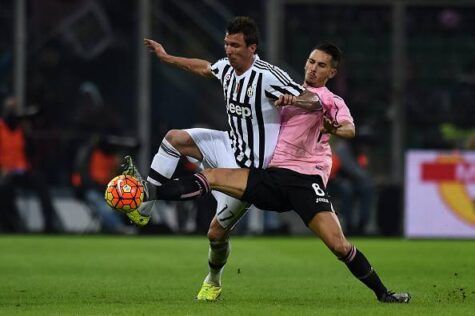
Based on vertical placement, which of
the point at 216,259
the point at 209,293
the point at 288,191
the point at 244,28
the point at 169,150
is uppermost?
the point at 244,28

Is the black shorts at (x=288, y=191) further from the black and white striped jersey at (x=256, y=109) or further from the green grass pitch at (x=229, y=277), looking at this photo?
the green grass pitch at (x=229, y=277)

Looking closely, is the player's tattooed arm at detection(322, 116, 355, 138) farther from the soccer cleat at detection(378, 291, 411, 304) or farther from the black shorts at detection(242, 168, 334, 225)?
the soccer cleat at detection(378, 291, 411, 304)

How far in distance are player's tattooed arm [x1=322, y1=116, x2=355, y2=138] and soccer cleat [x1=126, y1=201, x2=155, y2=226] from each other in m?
1.38

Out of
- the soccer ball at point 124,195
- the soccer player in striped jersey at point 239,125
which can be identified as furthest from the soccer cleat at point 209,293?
the soccer ball at point 124,195

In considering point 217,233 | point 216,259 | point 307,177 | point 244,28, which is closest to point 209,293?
point 216,259

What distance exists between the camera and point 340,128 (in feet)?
29.5

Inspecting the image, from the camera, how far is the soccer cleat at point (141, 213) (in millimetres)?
8812

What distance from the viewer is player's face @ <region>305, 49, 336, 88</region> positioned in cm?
946

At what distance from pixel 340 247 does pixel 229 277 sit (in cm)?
329

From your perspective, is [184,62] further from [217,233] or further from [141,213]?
[141,213]

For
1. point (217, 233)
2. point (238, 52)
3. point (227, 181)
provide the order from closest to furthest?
point (227, 181)
point (238, 52)
point (217, 233)

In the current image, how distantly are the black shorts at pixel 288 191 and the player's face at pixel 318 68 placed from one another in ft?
2.49

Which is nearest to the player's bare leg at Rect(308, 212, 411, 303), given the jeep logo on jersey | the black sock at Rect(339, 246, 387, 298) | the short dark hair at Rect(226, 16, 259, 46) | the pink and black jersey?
the black sock at Rect(339, 246, 387, 298)

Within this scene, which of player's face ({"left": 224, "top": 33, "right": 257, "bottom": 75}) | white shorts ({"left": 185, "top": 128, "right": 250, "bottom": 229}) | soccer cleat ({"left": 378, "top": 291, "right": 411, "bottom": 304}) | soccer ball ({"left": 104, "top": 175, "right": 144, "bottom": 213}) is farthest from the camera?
white shorts ({"left": 185, "top": 128, "right": 250, "bottom": 229})
